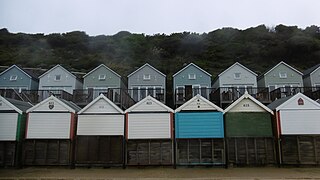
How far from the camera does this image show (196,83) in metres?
28.9

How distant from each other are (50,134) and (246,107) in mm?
13054

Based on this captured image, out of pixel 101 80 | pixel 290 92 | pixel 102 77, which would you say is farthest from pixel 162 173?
pixel 290 92

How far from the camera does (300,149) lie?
1769 cm

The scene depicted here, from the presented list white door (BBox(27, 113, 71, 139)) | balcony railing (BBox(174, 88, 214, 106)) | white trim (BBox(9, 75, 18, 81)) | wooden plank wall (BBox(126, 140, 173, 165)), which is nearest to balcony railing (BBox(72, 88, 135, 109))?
balcony railing (BBox(174, 88, 214, 106))

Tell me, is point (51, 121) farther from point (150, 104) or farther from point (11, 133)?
point (150, 104)

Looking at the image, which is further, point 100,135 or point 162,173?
point 100,135

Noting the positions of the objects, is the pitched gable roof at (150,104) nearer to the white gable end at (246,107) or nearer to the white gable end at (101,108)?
the white gable end at (101,108)

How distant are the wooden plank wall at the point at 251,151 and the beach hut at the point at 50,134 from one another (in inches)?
408

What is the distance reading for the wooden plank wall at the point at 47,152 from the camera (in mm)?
17703

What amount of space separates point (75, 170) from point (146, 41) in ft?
174

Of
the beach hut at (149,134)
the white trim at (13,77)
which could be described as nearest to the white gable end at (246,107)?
the beach hut at (149,134)

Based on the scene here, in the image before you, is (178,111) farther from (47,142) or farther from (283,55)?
(283,55)

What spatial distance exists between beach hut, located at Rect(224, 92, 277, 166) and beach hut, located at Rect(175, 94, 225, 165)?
0.68 m

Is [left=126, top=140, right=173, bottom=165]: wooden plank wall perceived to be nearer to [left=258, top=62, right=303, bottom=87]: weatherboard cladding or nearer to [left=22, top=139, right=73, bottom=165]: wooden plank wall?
[left=22, top=139, right=73, bottom=165]: wooden plank wall
